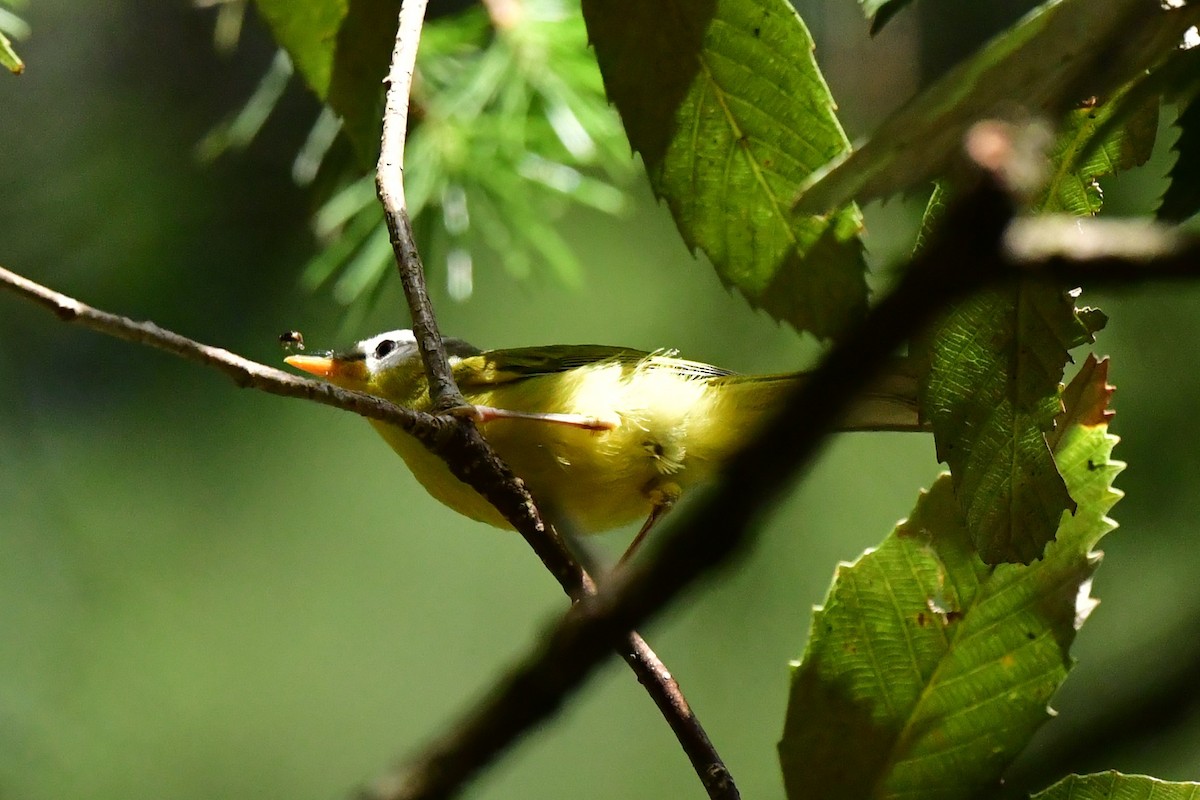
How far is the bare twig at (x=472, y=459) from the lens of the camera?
3.48 ft

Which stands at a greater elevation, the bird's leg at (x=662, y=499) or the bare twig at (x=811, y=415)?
the bird's leg at (x=662, y=499)

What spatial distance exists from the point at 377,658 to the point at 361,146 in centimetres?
323

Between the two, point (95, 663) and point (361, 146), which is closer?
point (361, 146)

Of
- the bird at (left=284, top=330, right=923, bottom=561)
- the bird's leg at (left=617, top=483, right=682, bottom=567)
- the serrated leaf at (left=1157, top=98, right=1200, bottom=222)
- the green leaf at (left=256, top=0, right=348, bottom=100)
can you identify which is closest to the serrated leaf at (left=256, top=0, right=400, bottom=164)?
the green leaf at (left=256, top=0, right=348, bottom=100)

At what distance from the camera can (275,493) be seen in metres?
4.16

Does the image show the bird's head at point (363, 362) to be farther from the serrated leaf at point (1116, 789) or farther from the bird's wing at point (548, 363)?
the serrated leaf at point (1116, 789)

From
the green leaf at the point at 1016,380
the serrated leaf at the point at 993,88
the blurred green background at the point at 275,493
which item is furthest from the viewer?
the blurred green background at the point at 275,493

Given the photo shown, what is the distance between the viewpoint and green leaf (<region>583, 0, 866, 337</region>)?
117cm

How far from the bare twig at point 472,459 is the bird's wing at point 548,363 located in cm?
56

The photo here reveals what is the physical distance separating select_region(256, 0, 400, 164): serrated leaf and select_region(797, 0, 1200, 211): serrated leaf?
0.76 m

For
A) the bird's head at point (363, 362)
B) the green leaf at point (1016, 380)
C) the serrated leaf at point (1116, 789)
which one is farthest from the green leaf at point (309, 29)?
the serrated leaf at point (1116, 789)

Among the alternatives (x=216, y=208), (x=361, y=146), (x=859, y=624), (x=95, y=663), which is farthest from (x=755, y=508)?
(x=95, y=663)

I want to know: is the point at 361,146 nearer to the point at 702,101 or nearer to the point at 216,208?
the point at 702,101

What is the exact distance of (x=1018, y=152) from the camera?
0.39m
